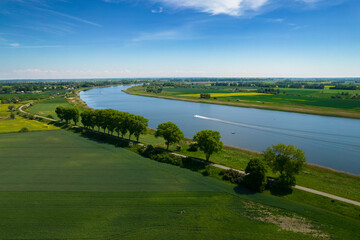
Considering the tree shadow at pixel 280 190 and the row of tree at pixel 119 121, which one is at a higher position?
the row of tree at pixel 119 121

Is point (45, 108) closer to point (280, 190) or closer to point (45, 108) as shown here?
point (45, 108)

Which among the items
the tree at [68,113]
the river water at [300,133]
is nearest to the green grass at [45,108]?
the tree at [68,113]

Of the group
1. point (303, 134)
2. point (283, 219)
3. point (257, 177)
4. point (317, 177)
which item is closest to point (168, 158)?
point (257, 177)

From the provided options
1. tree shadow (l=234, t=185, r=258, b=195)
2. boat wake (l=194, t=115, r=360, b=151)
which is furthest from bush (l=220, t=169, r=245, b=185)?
boat wake (l=194, t=115, r=360, b=151)

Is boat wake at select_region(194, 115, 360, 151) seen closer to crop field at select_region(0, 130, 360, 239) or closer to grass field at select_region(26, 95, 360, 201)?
grass field at select_region(26, 95, 360, 201)

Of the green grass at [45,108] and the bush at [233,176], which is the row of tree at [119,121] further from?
the green grass at [45,108]

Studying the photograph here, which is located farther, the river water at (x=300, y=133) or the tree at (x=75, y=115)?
the tree at (x=75, y=115)

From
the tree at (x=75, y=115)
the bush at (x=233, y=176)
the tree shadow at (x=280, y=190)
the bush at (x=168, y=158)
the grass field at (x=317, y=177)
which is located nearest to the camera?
the tree shadow at (x=280, y=190)
